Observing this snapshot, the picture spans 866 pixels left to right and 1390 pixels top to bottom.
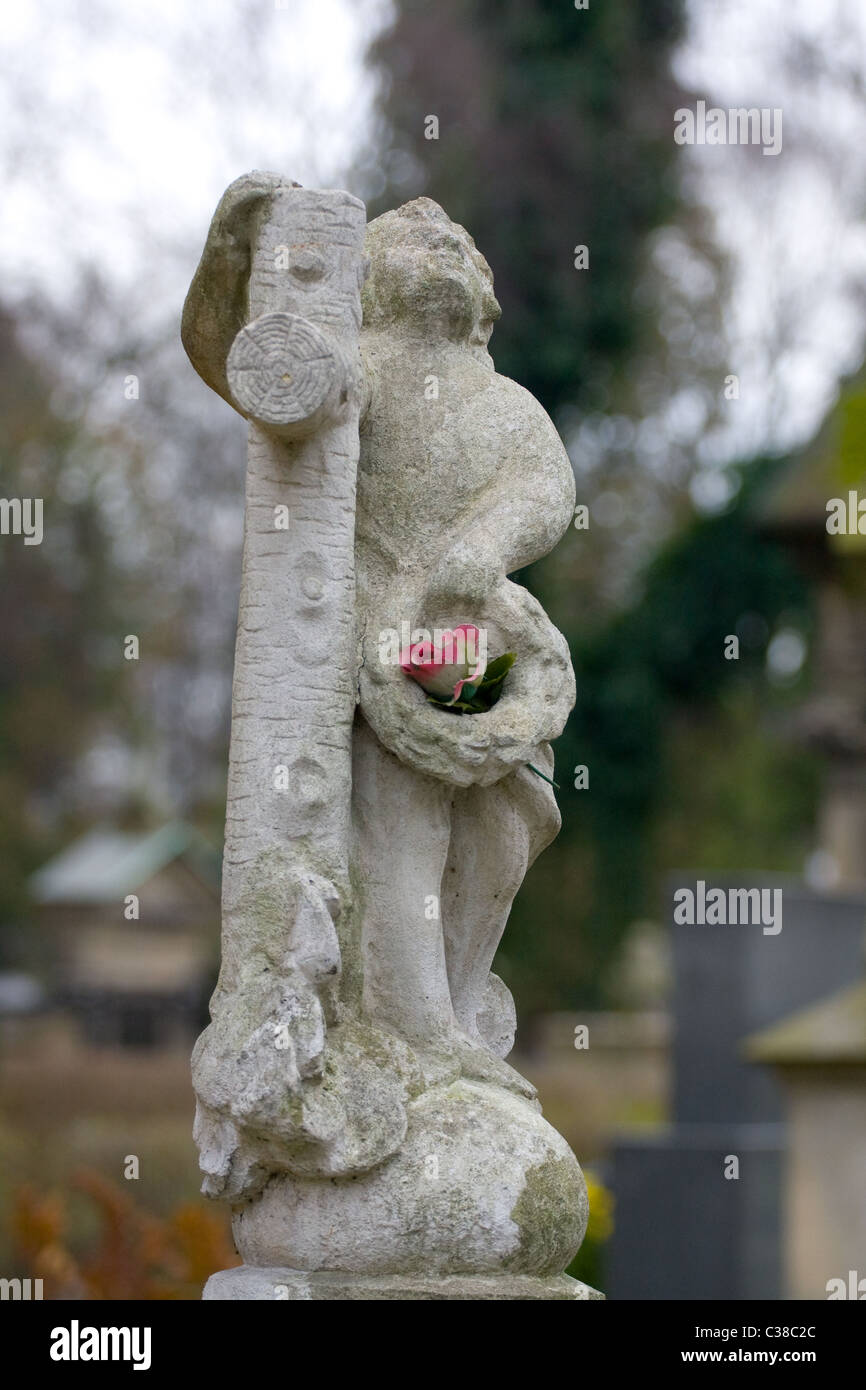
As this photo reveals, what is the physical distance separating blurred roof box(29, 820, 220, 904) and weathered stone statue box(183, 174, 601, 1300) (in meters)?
20.5

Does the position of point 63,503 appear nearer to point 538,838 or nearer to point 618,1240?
point 618,1240

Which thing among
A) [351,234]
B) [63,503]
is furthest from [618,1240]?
[63,503]

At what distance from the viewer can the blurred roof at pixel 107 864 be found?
→ 2681cm

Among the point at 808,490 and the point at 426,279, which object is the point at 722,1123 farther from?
the point at 426,279

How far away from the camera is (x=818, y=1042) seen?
1095cm

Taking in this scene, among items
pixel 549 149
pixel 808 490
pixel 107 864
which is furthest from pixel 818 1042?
pixel 107 864

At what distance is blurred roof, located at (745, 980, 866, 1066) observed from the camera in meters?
10.9

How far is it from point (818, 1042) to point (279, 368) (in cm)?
694

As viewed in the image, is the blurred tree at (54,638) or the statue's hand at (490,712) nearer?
the statue's hand at (490,712)

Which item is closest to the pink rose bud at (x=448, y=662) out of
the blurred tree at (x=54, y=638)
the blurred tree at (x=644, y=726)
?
the blurred tree at (x=644, y=726)

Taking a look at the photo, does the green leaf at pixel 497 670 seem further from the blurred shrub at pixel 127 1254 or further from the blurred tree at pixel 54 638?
the blurred tree at pixel 54 638

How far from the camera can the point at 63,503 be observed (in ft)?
80.4

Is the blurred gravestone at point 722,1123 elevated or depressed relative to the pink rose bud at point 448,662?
depressed
